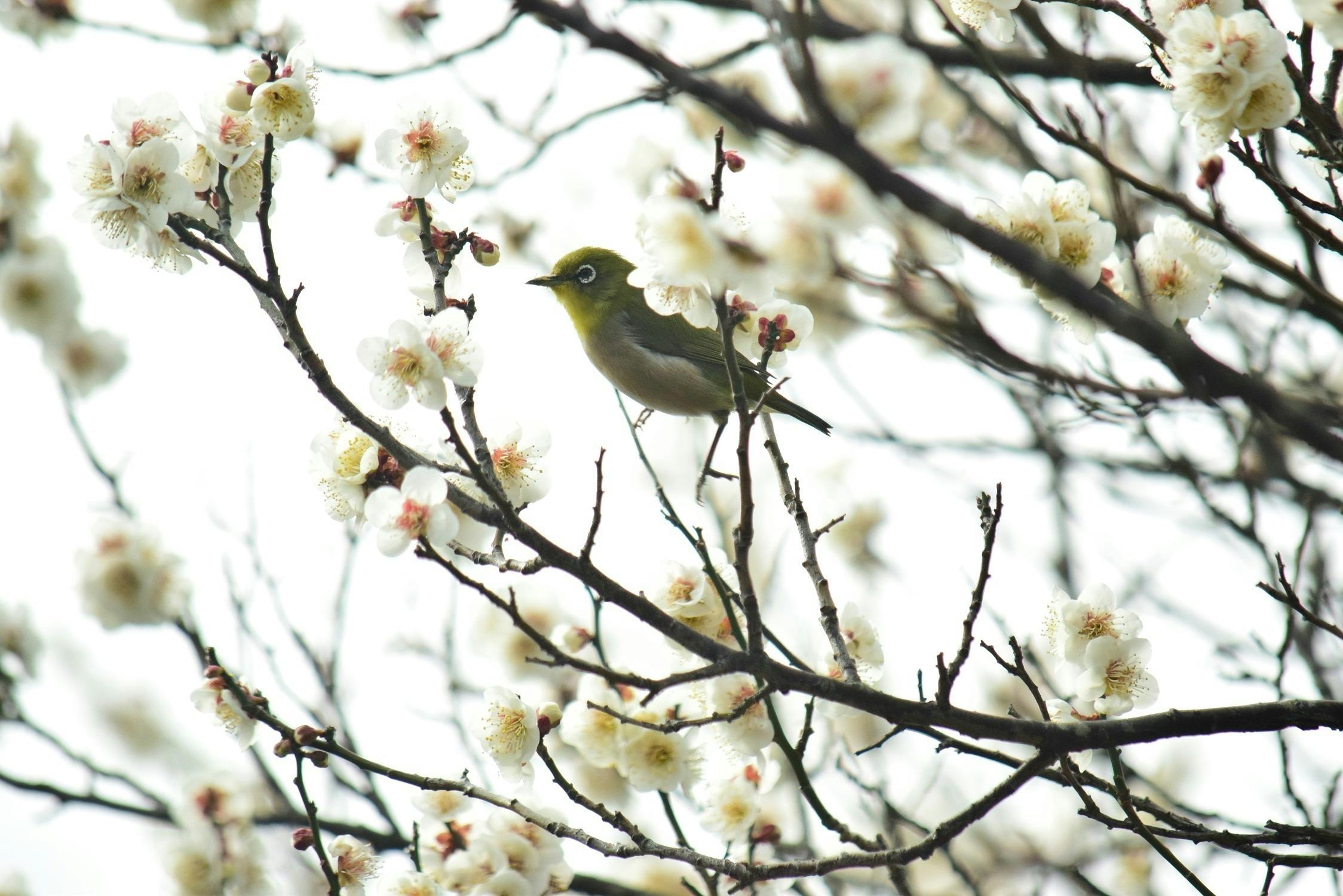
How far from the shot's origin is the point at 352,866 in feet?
9.23

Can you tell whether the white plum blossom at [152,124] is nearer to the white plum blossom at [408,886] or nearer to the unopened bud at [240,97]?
the unopened bud at [240,97]

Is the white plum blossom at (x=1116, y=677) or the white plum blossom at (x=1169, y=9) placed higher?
the white plum blossom at (x=1169, y=9)

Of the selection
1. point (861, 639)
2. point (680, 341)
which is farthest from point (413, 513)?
point (680, 341)

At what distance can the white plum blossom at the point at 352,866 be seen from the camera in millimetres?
2807

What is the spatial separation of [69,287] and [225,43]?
4.43 feet

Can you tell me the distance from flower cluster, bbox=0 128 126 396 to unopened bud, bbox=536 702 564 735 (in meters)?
2.93

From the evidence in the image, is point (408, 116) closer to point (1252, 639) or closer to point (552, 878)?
point (552, 878)

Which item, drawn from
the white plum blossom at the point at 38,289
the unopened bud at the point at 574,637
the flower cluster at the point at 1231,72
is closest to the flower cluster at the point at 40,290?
the white plum blossom at the point at 38,289

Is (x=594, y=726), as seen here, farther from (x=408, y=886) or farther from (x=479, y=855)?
(x=408, y=886)

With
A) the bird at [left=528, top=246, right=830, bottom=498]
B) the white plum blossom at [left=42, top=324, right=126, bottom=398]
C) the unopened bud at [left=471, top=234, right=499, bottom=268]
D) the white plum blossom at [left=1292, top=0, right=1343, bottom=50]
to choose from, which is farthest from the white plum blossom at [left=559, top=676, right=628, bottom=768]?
the white plum blossom at [left=42, top=324, right=126, bottom=398]

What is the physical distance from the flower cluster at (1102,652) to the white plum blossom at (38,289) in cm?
438

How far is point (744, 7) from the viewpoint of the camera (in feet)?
16.7

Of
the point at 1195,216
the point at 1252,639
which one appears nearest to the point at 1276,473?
the point at 1252,639

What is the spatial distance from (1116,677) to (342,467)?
1.87 metres
